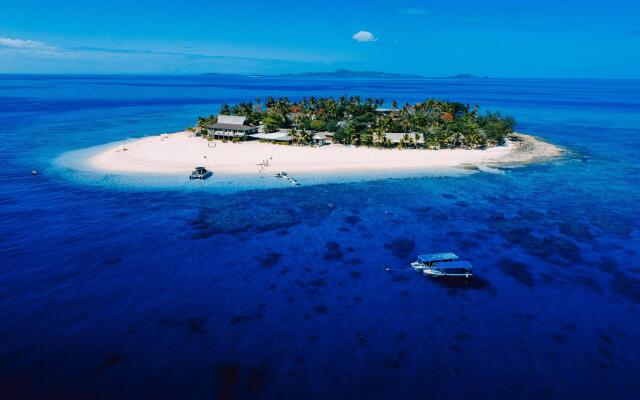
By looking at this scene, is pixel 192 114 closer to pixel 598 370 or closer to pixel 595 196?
pixel 595 196

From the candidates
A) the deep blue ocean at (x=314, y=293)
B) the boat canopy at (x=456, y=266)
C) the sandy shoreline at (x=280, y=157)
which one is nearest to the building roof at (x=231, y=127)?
the sandy shoreline at (x=280, y=157)

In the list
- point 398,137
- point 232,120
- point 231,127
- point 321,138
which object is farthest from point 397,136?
point 232,120

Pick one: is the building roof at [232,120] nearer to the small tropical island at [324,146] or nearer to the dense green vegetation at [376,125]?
the small tropical island at [324,146]

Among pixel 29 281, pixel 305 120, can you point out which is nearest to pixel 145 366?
pixel 29 281

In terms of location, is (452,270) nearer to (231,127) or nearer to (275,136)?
(275,136)

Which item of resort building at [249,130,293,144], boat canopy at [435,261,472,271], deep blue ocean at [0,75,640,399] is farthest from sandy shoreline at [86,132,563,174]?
boat canopy at [435,261,472,271]

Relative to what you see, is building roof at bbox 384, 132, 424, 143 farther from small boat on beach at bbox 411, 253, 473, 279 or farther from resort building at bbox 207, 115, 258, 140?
small boat on beach at bbox 411, 253, 473, 279
